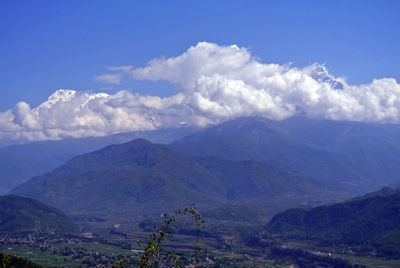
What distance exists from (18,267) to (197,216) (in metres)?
111

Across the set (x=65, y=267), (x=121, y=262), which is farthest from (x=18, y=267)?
(x=121, y=262)

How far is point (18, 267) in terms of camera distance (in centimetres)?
14238

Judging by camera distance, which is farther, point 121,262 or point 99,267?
point 99,267

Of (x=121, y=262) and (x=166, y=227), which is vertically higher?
(x=166, y=227)

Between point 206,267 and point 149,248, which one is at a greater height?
point 149,248

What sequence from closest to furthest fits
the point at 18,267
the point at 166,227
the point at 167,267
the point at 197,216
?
the point at 166,227
the point at 197,216
the point at 18,267
the point at 167,267

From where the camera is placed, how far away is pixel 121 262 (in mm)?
48719

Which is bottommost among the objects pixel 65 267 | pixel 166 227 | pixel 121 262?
pixel 65 267

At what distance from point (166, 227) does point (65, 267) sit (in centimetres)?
16724

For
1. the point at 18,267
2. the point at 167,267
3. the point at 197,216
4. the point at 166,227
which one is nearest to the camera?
the point at 166,227

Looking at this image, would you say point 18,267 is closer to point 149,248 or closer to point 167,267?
point 167,267

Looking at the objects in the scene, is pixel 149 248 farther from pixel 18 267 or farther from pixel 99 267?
pixel 99 267

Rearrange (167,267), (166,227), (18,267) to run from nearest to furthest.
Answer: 1. (166,227)
2. (18,267)
3. (167,267)

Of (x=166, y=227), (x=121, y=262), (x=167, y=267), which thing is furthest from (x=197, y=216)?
(x=167, y=267)
